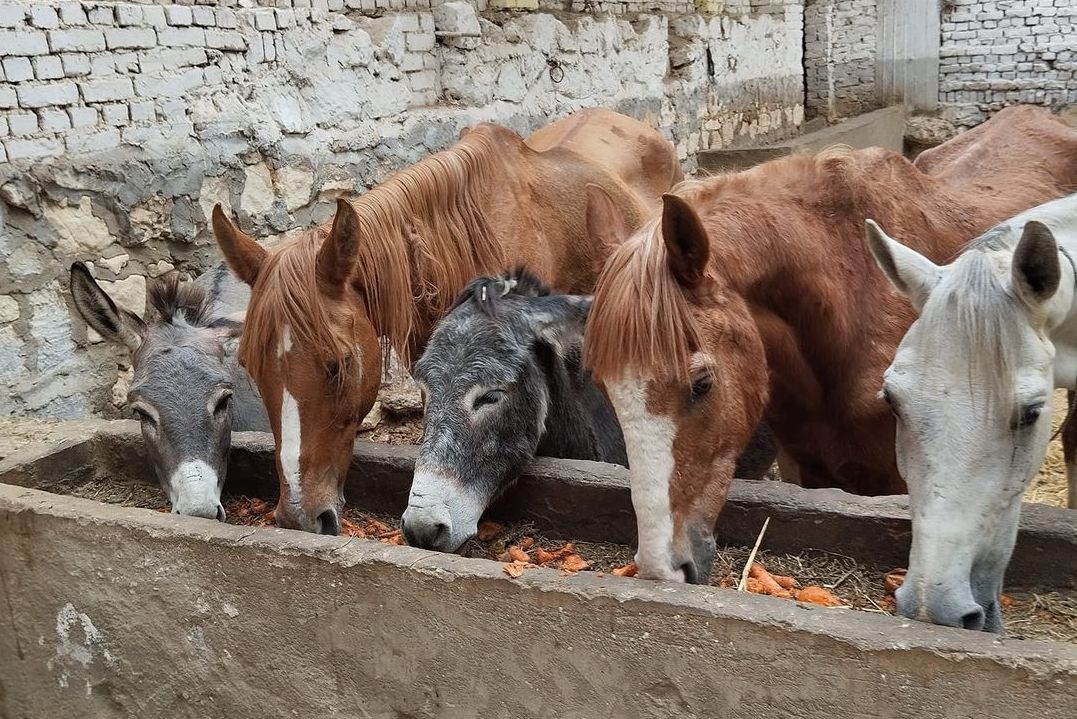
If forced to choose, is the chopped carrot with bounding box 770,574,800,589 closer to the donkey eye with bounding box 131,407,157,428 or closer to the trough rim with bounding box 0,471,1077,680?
the trough rim with bounding box 0,471,1077,680

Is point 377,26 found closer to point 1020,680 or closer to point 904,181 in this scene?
point 904,181

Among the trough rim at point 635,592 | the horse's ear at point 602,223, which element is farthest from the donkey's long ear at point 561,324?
the trough rim at point 635,592

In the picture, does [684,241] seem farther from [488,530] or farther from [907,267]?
[488,530]

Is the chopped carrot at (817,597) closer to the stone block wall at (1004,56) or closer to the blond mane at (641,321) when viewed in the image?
the blond mane at (641,321)

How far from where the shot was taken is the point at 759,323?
2.72 metres

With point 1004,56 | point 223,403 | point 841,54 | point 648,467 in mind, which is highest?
point 841,54

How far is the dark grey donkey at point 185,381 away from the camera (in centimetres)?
314

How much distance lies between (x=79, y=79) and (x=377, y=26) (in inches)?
76.7

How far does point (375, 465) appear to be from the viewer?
3264 mm

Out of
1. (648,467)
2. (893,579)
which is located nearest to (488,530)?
(648,467)

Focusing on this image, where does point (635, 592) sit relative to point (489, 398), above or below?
below

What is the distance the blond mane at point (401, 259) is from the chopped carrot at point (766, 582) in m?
1.46

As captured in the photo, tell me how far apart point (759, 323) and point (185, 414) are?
2.00 m

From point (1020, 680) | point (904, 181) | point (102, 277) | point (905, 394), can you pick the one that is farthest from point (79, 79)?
point (1020, 680)
